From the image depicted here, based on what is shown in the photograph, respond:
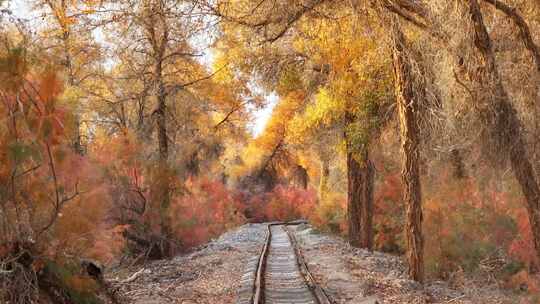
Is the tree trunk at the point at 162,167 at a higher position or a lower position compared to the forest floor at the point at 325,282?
higher

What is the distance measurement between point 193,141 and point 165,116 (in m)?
4.47

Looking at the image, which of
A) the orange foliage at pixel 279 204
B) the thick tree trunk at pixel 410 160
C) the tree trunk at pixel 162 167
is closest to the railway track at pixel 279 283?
the thick tree trunk at pixel 410 160

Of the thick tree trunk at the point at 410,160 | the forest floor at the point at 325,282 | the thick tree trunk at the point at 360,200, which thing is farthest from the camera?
the thick tree trunk at the point at 360,200

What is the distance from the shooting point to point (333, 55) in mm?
17641

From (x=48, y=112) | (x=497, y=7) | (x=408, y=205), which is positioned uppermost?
(x=497, y=7)

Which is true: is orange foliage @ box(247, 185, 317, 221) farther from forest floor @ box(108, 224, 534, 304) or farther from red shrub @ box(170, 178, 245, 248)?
forest floor @ box(108, 224, 534, 304)

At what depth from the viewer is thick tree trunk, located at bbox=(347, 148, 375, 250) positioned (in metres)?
21.0

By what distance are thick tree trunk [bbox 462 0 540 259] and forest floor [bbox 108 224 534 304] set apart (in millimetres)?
2657

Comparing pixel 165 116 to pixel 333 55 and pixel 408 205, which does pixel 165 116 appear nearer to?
pixel 333 55

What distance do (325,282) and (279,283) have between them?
1078mm

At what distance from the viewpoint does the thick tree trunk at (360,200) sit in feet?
68.9

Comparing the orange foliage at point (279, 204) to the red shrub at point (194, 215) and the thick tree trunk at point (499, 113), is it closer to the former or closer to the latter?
the red shrub at point (194, 215)

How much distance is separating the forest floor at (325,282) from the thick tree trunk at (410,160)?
2.04 ft

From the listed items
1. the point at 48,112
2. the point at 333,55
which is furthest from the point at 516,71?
the point at 48,112
